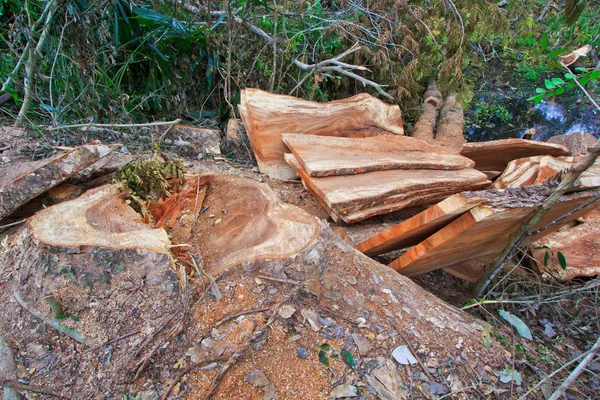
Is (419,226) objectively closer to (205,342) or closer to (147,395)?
(205,342)

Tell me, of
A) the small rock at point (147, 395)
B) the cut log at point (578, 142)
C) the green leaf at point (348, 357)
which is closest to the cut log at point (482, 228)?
the green leaf at point (348, 357)

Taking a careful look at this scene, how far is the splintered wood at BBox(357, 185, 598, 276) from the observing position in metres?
1.42

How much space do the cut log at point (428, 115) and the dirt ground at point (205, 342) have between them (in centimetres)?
228

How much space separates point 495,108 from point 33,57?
16.7ft

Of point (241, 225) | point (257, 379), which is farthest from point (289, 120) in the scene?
point (257, 379)

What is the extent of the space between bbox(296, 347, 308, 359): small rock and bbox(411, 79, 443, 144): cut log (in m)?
2.48

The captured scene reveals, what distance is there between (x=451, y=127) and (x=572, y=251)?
1895mm

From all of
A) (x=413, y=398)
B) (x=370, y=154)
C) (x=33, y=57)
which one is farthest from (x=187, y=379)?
(x=33, y=57)

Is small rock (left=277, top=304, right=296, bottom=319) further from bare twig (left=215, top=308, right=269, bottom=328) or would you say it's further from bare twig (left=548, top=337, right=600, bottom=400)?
bare twig (left=548, top=337, right=600, bottom=400)

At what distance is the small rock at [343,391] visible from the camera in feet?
3.70

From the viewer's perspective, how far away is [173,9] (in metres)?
3.06

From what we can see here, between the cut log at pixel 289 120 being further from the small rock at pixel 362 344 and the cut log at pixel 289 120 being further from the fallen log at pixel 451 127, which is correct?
the small rock at pixel 362 344

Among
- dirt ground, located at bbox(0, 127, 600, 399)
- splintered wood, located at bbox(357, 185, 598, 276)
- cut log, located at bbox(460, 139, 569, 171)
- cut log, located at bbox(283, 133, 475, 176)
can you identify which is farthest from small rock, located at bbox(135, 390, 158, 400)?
cut log, located at bbox(460, 139, 569, 171)

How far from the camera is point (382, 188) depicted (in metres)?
2.06
